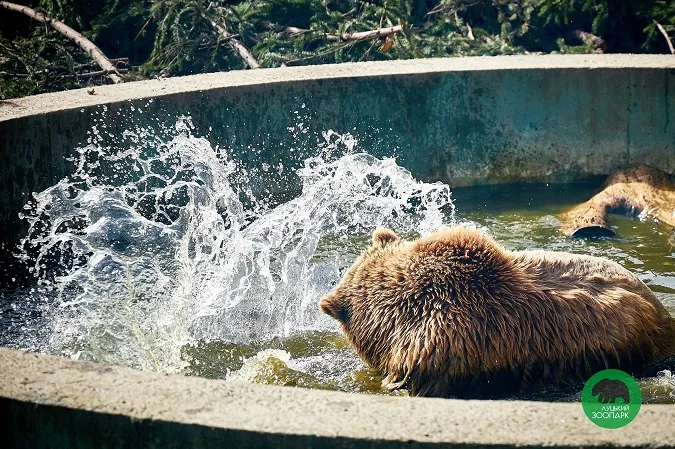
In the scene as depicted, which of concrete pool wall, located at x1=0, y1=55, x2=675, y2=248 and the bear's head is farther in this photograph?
concrete pool wall, located at x1=0, y1=55, x2=675, y2=248

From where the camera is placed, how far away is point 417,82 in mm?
8703

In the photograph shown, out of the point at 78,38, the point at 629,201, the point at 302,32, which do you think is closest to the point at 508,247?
the point at 629,201

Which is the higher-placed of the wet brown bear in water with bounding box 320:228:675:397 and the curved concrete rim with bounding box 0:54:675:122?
the curved concrete rim with bounding box 0:54:675:122

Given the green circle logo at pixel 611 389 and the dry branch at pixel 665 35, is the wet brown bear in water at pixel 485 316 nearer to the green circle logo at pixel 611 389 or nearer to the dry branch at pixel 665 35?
the green circle logo at pixel 611 389

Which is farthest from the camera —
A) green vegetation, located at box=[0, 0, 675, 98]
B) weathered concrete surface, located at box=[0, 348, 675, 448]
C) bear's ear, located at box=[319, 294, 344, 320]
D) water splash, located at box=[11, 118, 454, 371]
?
green vegetation, located at box=[0, 0, 675, 98]

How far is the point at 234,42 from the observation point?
1077 cm

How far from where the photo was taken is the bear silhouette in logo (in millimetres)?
4852

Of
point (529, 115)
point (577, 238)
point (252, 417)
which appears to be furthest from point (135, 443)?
point (529, 115)

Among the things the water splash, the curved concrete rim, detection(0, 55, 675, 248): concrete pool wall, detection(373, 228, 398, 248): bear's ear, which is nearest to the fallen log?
detection(0, 55, 675, 248): concrete pool wall

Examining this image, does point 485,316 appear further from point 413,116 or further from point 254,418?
point 413,116

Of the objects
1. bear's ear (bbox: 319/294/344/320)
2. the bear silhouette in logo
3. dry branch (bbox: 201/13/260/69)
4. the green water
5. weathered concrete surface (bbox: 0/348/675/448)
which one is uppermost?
dry branch (bbox: 201/13/260/69)

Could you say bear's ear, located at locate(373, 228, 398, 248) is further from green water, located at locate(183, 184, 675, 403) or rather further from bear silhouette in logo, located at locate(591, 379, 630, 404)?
bear silhouette in logo, located at locate(591, 379, 630, 404)

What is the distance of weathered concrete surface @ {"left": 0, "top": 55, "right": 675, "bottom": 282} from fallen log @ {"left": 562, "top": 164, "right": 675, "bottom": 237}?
33 centimetres

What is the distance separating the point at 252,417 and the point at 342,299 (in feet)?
7.13
